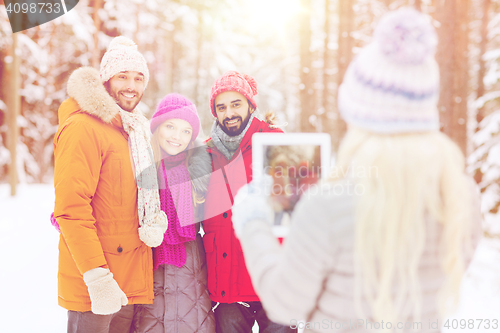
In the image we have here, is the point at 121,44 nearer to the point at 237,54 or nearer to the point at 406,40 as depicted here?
the point at 406,40

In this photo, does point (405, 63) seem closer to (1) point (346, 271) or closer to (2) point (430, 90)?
(2) point (430, 90)

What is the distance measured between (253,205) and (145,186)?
1.18 m

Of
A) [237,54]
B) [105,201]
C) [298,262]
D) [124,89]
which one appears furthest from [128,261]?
[237,54]

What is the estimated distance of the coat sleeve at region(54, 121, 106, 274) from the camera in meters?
2.22

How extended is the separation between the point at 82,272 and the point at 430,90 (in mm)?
2148

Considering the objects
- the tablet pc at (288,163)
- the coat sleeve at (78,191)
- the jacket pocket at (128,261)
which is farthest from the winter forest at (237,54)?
the coat sleeve at (78,191)

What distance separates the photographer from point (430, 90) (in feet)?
4.42

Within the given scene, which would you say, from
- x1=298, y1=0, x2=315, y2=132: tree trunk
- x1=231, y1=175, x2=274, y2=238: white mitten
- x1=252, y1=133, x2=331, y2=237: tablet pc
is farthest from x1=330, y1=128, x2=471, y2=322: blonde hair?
x1=298, y1=0, x2=315, y2=132: tree trunk

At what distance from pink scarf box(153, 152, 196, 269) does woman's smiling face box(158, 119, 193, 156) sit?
105 millimetres

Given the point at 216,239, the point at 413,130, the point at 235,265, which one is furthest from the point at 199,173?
the point at 413,130

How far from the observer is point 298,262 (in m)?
1.37

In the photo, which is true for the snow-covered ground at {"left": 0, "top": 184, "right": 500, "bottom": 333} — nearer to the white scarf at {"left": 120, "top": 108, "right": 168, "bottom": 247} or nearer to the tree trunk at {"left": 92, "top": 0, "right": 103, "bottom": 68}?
the white scarf at {"left": 120, "top": 108, "right": 168, "bottom": 247}

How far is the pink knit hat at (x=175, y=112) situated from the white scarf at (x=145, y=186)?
8.7 inches

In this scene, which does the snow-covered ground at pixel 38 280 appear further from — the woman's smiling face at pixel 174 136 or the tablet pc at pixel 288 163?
the woman's smiling face at pixel 174 136
